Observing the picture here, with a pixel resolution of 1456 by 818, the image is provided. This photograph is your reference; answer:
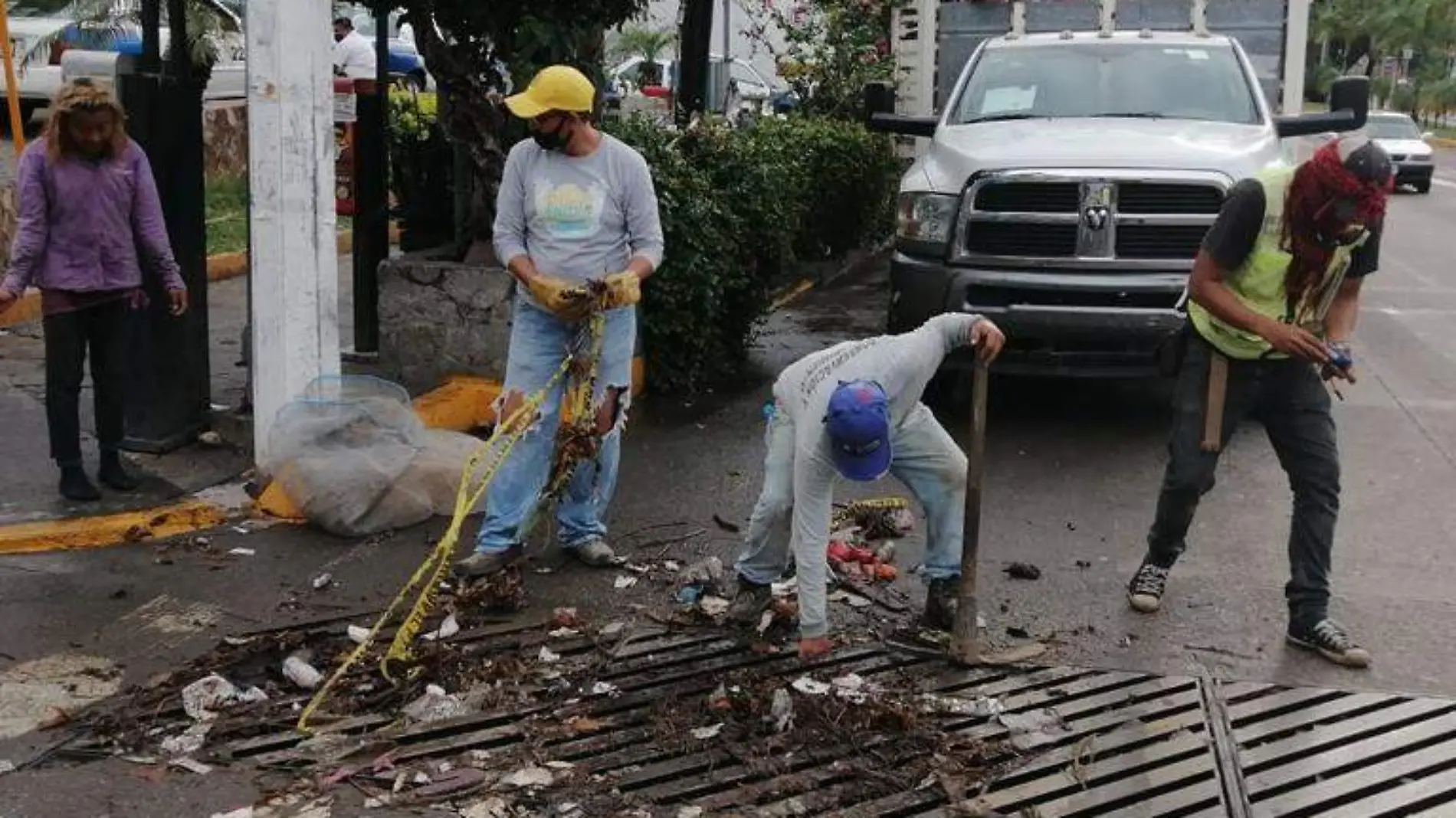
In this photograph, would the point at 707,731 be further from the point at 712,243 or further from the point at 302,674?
the point at 712,243

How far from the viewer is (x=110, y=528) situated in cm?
607

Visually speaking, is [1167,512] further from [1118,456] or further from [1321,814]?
[1118,456]

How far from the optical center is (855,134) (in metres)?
14.7

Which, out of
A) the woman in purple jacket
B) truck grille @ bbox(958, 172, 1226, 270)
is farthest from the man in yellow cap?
truck grille @ bbox(958, 172, 1226, 270)

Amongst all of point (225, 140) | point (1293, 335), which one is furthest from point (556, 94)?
point (225, 140)

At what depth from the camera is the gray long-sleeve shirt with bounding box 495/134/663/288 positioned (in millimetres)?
5723

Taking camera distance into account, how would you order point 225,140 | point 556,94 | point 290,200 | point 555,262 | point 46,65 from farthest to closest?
point 46,65 → point 225,140 → point 290,200 → point 555,262 → point 556,94

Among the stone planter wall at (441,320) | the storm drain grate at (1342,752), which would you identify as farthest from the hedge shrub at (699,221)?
the storm drain grate at (1342,752)

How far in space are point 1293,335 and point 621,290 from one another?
2.31 m

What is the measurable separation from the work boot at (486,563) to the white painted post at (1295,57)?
7.67m

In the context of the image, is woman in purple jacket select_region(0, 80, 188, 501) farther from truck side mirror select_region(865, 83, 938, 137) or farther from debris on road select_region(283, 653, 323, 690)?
truck side mirror select_region(865, 83, 938, 137)

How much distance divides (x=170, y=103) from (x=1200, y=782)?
527cm

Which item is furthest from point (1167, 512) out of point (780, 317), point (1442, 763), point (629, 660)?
point (780, 317)

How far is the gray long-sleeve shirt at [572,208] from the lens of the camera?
5.72 m
